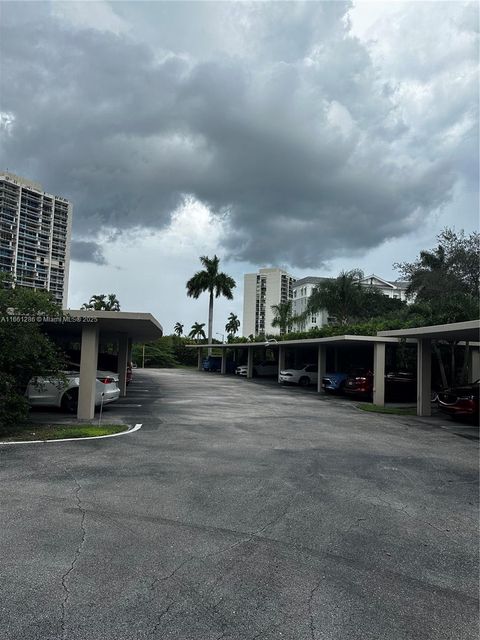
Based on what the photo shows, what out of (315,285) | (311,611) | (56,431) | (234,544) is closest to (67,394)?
(56,431)

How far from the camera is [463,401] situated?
1351cm

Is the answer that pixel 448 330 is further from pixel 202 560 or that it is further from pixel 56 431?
pixel 202 560

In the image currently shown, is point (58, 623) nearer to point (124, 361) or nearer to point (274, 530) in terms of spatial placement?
point (274, 530)

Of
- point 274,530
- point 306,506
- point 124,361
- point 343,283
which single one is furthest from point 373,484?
point 343,283

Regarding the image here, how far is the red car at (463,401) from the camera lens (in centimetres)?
1334

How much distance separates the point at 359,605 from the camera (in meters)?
3.26

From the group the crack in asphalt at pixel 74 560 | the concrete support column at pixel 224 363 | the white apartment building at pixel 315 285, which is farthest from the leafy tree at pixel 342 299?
the crack in asphalt at pixel 74 560

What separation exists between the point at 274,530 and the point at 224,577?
1.13 m

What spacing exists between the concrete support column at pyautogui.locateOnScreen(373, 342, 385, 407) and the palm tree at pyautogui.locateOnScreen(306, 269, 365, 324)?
1849 cm

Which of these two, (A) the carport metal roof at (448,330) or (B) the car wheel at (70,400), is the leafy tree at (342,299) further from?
(B) the car wheel at (70,400)

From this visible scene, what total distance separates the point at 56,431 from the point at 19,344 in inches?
81.2

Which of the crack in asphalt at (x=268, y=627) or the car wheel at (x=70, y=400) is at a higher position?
the car wheel at (x=70, y=400)

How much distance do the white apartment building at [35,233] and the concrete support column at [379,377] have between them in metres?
35.9

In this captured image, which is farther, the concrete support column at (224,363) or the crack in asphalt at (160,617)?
the concrete support column at (224,363)
